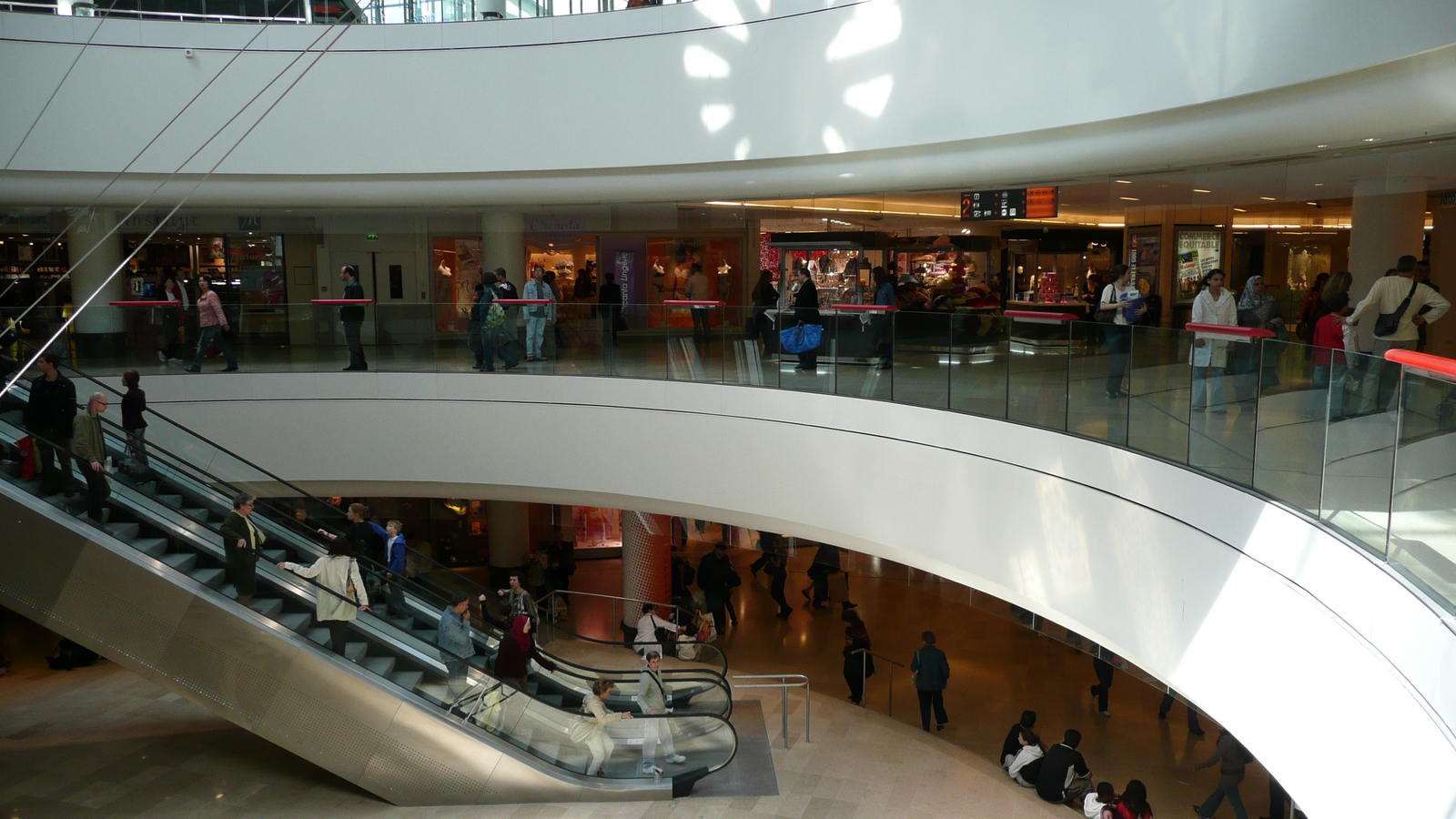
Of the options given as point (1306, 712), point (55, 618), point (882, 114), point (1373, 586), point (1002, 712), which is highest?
point (882, 114)

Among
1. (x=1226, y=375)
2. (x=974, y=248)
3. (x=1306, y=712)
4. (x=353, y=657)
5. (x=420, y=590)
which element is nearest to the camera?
(x=1306, y=712)

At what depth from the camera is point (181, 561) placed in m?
10.4

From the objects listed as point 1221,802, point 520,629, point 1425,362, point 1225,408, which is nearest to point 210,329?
point 520,629

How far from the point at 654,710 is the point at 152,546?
567 cm

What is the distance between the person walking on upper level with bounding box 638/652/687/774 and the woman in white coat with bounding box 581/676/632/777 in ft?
1.20

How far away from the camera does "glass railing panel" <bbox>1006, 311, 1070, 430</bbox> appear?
8.62 meters

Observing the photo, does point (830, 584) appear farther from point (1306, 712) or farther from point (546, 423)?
point (1306, 712)

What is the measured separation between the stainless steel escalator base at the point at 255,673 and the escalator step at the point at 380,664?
0.49 feet

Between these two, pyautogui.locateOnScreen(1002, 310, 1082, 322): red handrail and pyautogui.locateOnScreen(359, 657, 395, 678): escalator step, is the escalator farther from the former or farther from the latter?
pyautogui.locateOnScreen(1002, 310, 1082, 322): red handrail

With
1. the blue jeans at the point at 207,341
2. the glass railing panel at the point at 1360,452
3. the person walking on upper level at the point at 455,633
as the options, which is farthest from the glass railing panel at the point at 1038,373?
the blue jeans at the point at 207,341

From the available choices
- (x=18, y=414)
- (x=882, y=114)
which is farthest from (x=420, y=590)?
(x=882, y=114)

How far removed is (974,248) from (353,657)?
1012 centimetres

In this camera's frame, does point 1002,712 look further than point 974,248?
No

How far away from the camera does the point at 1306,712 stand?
215 inches
